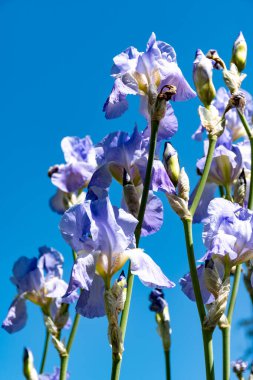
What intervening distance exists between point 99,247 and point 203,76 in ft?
1.29

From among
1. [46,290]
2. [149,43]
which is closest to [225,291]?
[149,43]

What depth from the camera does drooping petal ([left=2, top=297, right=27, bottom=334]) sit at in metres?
1.68

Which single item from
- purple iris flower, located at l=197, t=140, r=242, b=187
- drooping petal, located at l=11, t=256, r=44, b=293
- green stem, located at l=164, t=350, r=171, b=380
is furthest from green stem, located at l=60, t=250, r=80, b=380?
purple iris flower, located at l=197, t=140, r=242, b=187

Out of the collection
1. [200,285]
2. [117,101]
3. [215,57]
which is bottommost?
[200,285]

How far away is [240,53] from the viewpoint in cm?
132

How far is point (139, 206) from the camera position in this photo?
100cm

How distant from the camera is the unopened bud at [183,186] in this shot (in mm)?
980

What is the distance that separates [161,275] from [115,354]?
135mm

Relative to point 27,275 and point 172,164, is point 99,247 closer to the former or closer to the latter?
point 172,164

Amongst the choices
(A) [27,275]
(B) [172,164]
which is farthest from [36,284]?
(B) [172,164]

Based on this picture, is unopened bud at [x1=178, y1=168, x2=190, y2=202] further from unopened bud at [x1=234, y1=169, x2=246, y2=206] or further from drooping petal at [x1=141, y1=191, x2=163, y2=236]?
unopened bud at [x1=234, y1=169, x2=246, y2=206]

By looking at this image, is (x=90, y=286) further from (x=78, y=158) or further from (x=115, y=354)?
(x=78, y=158)

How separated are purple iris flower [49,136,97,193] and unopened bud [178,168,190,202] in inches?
28.7

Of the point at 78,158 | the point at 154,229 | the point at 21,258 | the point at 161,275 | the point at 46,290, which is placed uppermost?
the point at 78,158
